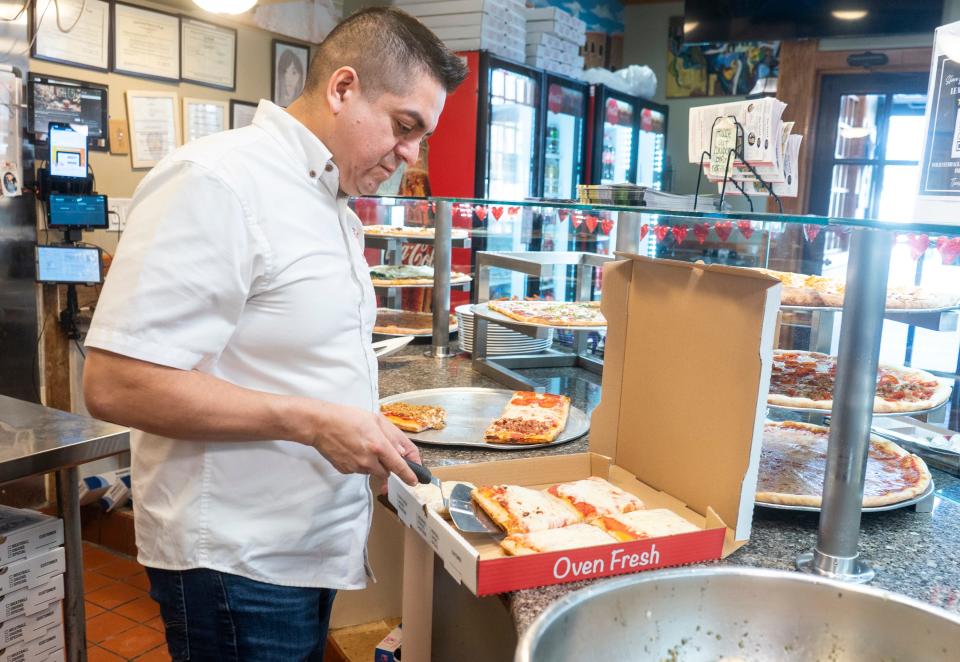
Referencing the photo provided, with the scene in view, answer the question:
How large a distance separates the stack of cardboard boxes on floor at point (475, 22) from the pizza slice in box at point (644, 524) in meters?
4.52


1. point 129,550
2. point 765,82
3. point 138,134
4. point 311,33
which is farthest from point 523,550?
point 765,82

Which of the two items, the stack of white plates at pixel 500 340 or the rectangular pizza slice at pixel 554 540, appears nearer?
the rectangular pizza slice at pixel 554 540

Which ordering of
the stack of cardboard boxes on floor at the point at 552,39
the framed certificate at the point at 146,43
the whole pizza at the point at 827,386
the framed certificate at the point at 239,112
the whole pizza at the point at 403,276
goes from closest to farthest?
1. the whole pizza at the point at 827,386
2. the whole pizza at the point at 403,276
3. the framed certificate at the point at 146,43
4. the framed certificate at the point at 239,112
5. the stack of cardboard boxes on floor at the point at 552,39

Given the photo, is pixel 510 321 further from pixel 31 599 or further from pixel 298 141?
pixel 31 599

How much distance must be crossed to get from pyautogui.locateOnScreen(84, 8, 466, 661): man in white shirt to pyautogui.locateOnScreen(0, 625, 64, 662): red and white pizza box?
0.93m

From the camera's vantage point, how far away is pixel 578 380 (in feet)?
8.92

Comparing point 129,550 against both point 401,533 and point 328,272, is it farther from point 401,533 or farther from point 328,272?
point 328,272

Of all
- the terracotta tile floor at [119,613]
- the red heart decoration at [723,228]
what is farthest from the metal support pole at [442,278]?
the terracotta tile floor at [119,613]

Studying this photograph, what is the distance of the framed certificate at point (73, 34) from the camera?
3.72 m

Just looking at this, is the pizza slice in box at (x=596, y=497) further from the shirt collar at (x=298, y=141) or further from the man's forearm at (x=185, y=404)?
A: the shirt collar at (x=298, y=141)

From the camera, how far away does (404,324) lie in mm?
3549

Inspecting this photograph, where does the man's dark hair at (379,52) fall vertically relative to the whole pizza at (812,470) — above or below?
above

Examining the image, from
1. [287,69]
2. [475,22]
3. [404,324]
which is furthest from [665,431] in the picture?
[475,22]

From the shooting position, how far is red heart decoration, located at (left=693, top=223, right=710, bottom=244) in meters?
2.60
